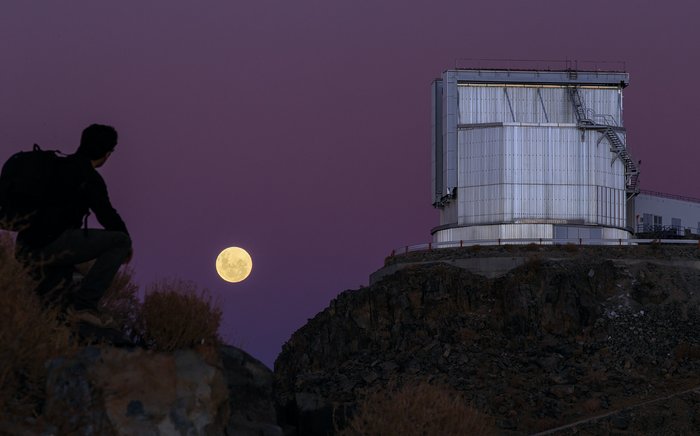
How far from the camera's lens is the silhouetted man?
38.9 feet

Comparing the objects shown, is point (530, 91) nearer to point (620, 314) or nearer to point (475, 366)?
point (620, 314)

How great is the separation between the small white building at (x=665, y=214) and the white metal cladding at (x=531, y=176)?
490 cm

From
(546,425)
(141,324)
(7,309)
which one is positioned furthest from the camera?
(546,425)

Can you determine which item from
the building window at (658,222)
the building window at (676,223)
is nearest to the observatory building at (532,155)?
the building window at (658,222)

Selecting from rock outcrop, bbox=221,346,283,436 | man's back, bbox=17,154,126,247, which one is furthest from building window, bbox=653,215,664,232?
man's back, bbox=17,154,126,247

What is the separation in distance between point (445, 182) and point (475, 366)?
18.8 m

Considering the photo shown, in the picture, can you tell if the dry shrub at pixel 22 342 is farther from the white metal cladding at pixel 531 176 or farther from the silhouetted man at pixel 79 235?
the white metal cladding at pixel 531 176

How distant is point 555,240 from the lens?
186ft

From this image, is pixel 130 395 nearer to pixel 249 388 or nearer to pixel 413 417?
pixel 249 388

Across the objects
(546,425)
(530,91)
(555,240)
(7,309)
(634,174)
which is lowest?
(546,425)

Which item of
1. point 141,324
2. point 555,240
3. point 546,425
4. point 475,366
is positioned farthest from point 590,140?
point 141,324

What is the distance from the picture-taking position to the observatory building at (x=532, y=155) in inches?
2382

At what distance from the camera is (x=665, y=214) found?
67.4 m

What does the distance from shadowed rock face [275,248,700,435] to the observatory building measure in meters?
6.23
